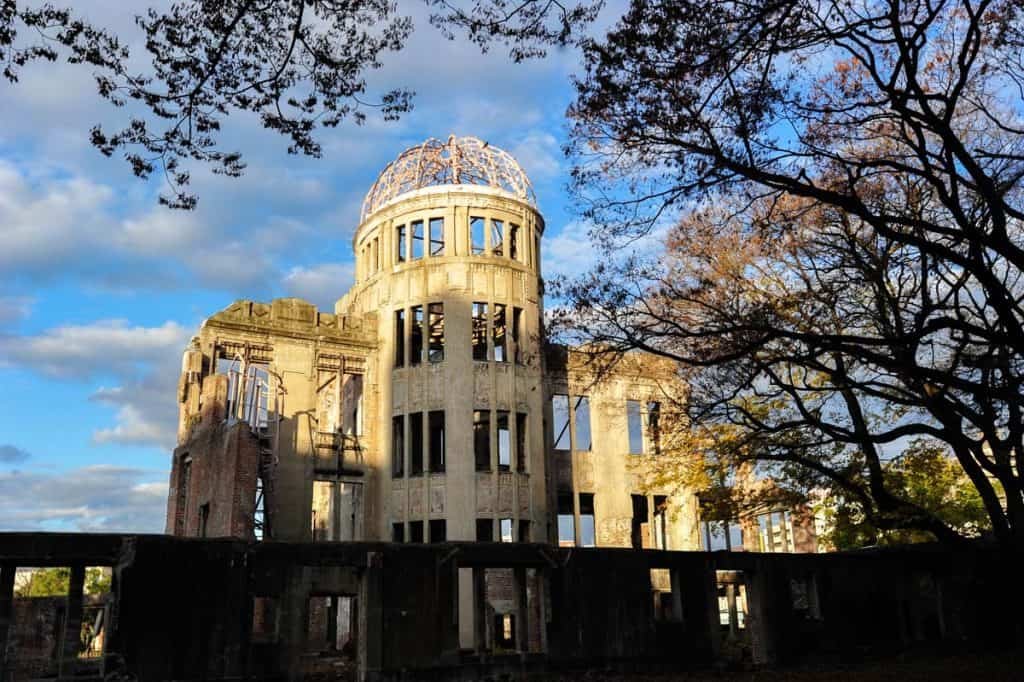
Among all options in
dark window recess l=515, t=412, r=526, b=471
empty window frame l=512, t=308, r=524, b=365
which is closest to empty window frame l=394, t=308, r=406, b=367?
empty window frame l=512, t=308, r=524, b=365

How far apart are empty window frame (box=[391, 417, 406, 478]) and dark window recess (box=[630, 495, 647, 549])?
9974 mm

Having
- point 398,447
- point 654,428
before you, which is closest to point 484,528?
point 398,447

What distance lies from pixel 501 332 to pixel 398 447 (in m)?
5.46

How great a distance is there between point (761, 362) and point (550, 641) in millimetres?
7655

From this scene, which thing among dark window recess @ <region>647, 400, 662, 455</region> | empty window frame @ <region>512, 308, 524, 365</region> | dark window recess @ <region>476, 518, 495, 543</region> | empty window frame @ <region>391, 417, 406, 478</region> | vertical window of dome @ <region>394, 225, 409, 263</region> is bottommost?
dark window recess @ <region>476, 518, 495, 543</region>

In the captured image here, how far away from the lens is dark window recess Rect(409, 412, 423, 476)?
3002cm

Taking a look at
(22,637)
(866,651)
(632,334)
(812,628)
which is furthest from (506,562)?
(22,637)

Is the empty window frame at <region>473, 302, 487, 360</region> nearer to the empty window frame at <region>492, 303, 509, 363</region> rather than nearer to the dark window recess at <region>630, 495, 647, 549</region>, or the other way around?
the empty window frame at <region>492, 303, 509, 363</region>

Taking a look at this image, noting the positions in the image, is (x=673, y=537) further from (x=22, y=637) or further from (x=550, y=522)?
(x=22, y=637)

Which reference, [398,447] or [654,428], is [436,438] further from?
[654,428]

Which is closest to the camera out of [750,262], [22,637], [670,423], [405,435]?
[750,262]

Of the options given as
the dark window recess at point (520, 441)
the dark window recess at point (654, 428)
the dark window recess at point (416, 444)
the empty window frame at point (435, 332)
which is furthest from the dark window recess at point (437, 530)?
the dark window recess at point (654, 428)

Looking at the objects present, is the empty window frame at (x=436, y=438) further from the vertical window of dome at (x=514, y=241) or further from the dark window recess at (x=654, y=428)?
the dark window recess at (x=654, y=428)

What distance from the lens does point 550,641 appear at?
19.5m
